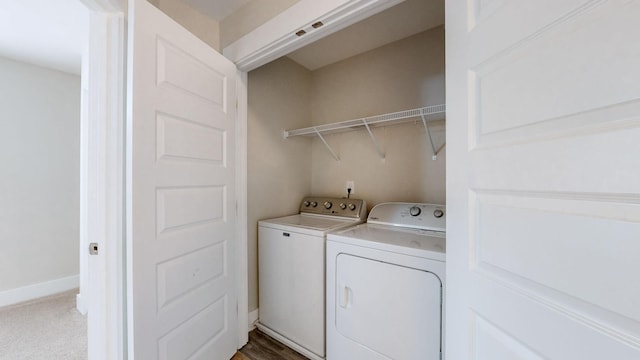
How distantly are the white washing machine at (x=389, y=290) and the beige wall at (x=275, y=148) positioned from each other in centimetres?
80

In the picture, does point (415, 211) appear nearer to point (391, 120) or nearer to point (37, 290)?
point (391, 120)

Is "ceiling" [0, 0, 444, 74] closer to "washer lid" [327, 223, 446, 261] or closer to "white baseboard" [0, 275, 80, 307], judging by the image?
"washer lid" [327, 223, 446, 261]

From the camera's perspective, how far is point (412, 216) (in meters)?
1.69

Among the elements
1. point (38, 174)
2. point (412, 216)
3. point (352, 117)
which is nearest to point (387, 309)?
point (412, 216)

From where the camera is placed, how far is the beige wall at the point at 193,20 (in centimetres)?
155

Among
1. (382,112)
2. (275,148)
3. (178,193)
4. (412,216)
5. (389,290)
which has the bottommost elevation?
(389,290)

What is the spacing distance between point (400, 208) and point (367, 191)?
48cm

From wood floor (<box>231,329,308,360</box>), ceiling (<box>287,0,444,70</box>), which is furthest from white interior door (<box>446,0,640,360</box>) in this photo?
wood floor (<box>231,329,308,360</box>)

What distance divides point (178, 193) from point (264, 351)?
138 centimetres

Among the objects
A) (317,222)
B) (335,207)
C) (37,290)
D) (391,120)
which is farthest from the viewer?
(37,290)

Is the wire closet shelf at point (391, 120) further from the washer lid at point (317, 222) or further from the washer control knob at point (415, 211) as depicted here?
the washer lid at point (317, 222)

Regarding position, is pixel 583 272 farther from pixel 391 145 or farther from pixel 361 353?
pixel 391 145

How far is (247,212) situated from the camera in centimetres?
194

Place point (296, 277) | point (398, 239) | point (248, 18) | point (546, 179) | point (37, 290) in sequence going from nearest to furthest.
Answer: point (546, 179), point (398, 239), point (248, 18), point (296, 277), point (37, 290)
